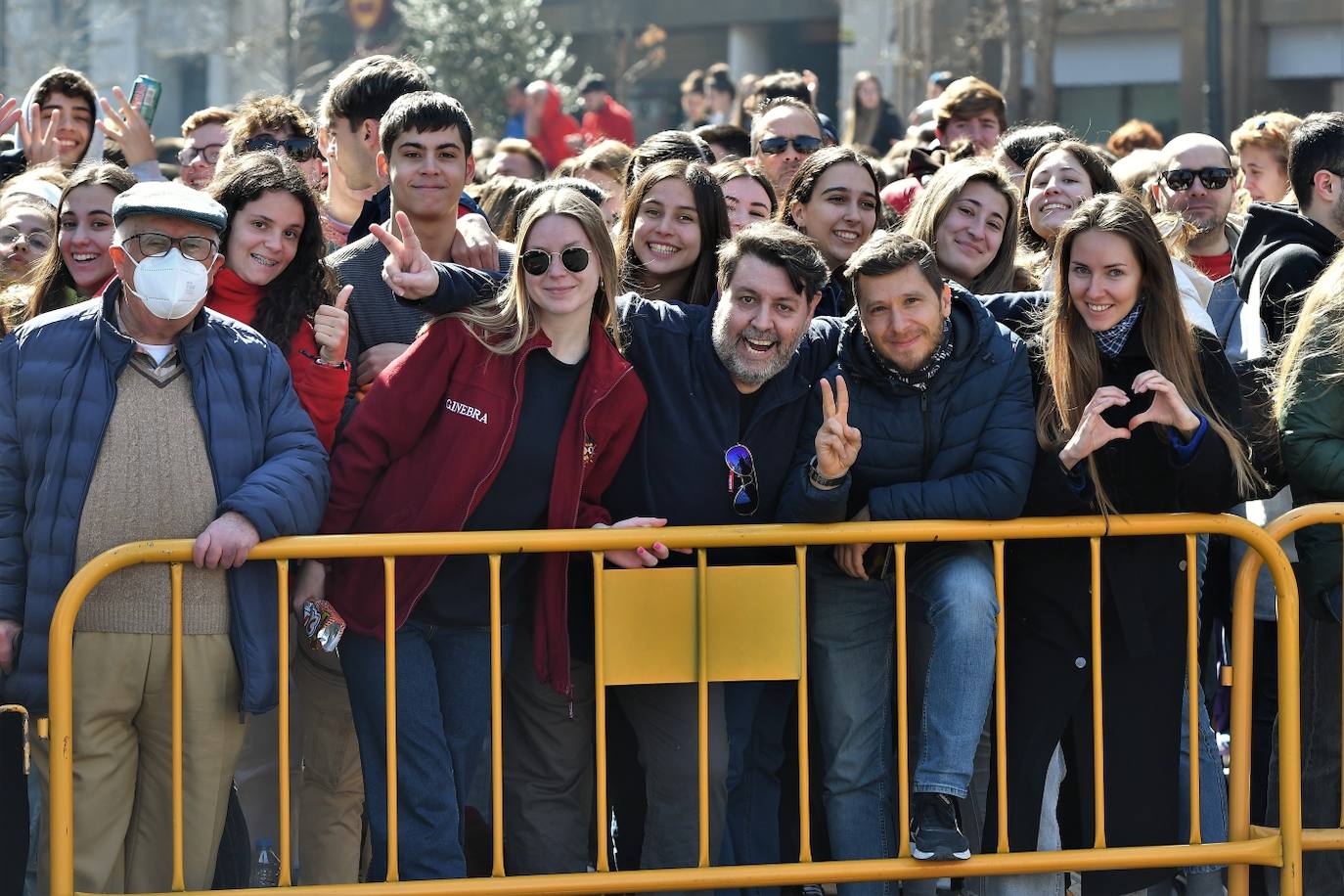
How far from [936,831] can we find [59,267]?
3.27m

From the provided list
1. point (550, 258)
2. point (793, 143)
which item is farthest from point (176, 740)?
point (793, 143)

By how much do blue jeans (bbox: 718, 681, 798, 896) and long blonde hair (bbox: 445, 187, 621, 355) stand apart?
113 cm

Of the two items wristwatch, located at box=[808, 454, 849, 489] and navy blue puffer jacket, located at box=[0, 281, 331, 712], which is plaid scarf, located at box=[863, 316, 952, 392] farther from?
navy blue puffer jacket, located at box=[0, 281, 331, 712]

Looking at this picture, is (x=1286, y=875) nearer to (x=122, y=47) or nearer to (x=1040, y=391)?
(x=1040, y=391)

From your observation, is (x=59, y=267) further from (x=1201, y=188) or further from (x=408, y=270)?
(x=1201, y=188)

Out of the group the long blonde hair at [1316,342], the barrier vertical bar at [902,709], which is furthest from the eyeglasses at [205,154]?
the long blonde hair at [1316,342]

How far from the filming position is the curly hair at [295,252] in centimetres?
523

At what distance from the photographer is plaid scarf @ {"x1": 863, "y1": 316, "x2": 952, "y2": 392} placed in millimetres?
5020

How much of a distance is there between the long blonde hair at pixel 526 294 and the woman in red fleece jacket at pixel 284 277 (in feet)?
1.61

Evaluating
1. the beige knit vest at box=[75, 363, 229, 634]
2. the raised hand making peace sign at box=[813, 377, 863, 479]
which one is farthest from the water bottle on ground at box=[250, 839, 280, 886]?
the raised hand making peace sign at box=[813, 377, 863, 479]

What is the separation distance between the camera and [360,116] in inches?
251

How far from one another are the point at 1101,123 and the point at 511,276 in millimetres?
27600

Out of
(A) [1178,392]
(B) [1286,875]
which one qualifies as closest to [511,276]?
(A) [1178,392]

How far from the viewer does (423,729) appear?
16.0 feet
